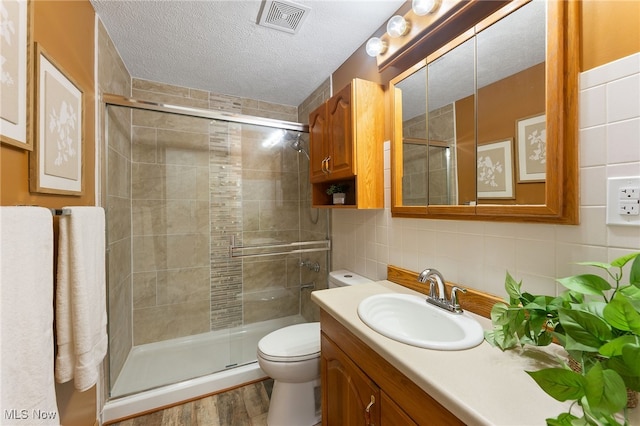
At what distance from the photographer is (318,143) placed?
184 cm

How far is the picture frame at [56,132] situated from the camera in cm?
89

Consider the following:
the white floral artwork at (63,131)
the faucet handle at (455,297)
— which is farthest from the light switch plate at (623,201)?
the white floral artwork at (63,131)

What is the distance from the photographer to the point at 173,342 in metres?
2.19

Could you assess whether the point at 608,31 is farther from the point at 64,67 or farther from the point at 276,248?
the point at 276,248

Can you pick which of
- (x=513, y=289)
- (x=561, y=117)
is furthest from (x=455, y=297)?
(x=561, y=117)

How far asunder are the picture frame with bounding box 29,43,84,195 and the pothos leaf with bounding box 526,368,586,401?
1.53 meters

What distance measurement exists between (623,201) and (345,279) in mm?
1297

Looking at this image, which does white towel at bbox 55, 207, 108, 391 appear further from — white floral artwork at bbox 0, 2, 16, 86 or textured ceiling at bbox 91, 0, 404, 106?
textured ceiling at bbox 91, 0, 404, 106

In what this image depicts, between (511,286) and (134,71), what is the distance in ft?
9.16

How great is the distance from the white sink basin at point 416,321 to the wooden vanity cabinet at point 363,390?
0.11 metres

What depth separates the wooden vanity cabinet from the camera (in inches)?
26.4

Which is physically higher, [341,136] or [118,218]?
[341,136]

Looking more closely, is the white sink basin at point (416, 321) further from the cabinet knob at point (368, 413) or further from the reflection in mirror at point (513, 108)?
the reflection in mirror at point (513, 108)

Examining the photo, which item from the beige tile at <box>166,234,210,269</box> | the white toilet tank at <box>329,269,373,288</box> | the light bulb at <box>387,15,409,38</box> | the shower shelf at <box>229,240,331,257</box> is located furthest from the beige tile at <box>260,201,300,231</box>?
the light bulb at <box>387,15,409,38</box>
